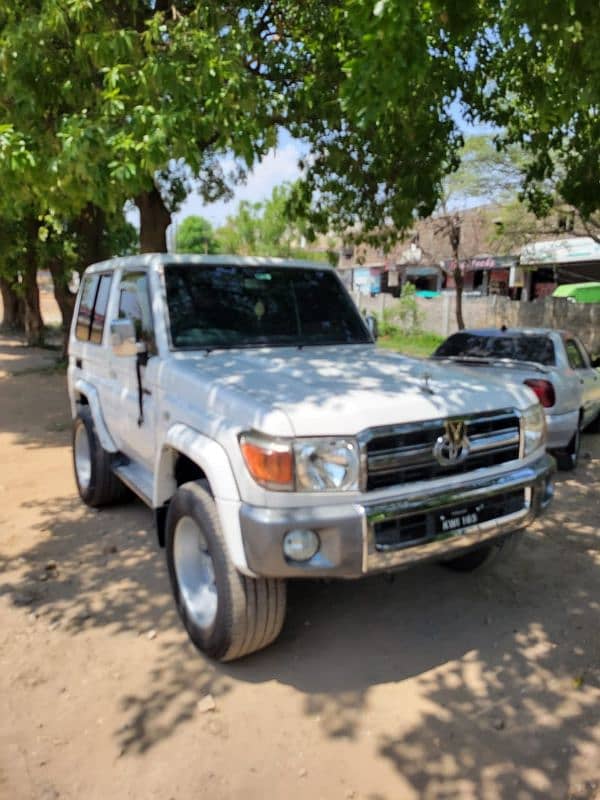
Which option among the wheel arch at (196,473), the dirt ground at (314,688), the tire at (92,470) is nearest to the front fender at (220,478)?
the wheel arch at (196,473)

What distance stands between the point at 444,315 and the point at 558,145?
13.6 metres

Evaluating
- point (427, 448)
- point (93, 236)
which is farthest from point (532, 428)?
point (93, 236)

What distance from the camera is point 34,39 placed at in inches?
206

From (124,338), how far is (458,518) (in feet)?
7.20

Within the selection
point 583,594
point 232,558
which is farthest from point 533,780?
point 583,594

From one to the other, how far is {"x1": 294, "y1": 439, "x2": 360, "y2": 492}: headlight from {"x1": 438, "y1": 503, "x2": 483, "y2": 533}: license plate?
20.2 inches

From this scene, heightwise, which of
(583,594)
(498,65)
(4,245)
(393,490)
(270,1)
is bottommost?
(583,594)

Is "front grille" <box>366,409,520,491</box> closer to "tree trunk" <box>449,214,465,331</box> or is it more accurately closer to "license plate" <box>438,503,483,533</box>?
"license plate" <box>438,503,483,533</box>

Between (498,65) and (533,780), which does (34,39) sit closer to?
(498,65)

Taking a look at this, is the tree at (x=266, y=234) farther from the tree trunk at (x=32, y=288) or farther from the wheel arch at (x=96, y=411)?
the wheel arch at (x=96, y=411)

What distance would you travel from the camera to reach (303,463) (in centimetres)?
271

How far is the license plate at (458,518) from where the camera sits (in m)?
2.98

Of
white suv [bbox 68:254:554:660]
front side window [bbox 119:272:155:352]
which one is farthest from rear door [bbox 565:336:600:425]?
front side window [bbox 119:272:155:352]

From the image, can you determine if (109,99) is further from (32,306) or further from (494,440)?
(32,306)
